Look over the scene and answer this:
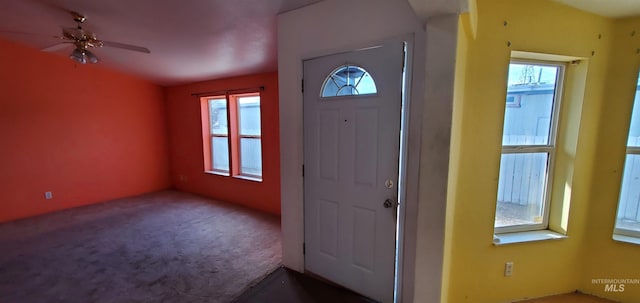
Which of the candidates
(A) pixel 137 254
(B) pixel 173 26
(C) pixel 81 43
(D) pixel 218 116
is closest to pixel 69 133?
(D) pixel 218 116

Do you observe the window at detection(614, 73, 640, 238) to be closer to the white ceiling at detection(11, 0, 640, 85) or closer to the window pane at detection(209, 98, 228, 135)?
the white ceiling at detection(11, 0, 640, 85)

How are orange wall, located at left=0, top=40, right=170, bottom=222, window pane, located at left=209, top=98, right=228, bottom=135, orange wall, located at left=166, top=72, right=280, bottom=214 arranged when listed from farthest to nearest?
window pane, located at left=209, top=98, right=228, bottom=135, orange wall, located at left=166, top=72, right=280, bottom=214, orange wall, located at left=0, top=40, right=170, bottom=222

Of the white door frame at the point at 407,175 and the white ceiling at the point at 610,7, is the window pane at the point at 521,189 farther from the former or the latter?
the white ceiling at the point at 610,7

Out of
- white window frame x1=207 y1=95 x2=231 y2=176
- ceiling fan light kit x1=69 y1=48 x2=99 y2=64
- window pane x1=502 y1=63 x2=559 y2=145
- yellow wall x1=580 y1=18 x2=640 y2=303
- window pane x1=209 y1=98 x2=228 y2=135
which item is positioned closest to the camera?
yellow wall x1=580 y1=18 x2=640 y2=303

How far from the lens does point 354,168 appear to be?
1.95 metres

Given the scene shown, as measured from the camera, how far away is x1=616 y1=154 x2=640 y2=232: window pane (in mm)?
1992

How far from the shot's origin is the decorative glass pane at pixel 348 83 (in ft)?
6.07

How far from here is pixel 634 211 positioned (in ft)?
6.67

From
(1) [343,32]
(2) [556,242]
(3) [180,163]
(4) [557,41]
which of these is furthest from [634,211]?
(3) [180,163]

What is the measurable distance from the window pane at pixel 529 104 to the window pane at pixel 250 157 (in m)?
3.34

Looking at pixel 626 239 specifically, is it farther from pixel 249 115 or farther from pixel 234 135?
pixel 234 135

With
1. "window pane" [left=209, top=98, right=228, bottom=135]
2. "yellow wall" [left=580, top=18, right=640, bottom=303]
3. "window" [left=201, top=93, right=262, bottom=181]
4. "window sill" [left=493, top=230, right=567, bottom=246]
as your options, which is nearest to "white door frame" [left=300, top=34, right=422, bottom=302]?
"window sill" [left=493, top=230, right=567, bottom=246]

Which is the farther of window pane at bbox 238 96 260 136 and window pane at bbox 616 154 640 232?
window pane at bbox 238 96 260 136
